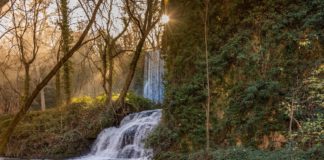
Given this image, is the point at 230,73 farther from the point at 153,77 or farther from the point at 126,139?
the point at 153,77

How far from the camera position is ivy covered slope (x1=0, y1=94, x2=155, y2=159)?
11477 mm

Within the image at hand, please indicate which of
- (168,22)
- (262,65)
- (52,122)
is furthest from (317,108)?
(52,122)

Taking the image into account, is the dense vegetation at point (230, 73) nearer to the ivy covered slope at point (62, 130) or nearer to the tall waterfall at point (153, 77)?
the ivy covered slope at point (62, 130)

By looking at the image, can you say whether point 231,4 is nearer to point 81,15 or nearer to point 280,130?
point 280,130

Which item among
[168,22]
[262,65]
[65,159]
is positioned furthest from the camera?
[65,159]

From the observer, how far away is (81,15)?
30.2ft

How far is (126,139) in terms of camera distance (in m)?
10.5

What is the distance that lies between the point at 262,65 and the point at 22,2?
5453mm

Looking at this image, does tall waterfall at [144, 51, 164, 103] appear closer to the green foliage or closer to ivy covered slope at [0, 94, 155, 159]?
ivy covered slope at [0, 94, 155, 159]

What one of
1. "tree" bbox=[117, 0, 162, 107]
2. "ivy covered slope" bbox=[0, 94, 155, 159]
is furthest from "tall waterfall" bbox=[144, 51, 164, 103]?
"tree" bbox=[117, 0, 162, 107]

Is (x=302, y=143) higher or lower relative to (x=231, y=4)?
lower

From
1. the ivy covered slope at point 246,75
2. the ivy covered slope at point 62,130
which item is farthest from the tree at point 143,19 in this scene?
the ivy covered slope at point 246,75

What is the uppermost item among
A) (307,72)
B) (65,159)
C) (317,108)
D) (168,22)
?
Result: (168,22)

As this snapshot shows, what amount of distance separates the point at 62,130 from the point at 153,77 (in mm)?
7497
